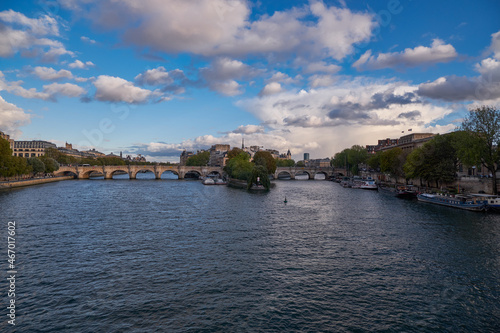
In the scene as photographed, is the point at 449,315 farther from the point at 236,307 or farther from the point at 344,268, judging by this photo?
the point at 236,307

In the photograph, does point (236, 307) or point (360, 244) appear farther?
point (360, 244)

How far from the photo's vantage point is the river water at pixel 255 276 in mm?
15078

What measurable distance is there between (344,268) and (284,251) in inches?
215

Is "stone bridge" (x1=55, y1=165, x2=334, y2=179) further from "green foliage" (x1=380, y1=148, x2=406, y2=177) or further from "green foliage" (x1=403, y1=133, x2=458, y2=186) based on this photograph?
"green foliage" (x1=403, y1=133, x2=458, y2=186)

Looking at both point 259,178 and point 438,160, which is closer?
point 438,160

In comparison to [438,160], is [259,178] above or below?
below

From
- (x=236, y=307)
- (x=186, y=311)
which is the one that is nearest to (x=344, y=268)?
(x=236, y=307)

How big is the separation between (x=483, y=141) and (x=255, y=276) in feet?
164

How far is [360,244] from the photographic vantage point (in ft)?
91.8

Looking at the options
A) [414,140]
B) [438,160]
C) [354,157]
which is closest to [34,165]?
[438,160]

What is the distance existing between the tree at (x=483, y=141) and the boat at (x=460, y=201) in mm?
6512

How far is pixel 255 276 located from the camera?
2031cm

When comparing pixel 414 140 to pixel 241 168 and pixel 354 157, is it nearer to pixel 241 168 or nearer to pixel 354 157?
pixel 354 157

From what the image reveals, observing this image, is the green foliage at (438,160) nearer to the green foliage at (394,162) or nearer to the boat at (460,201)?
the boat at (460,201)
